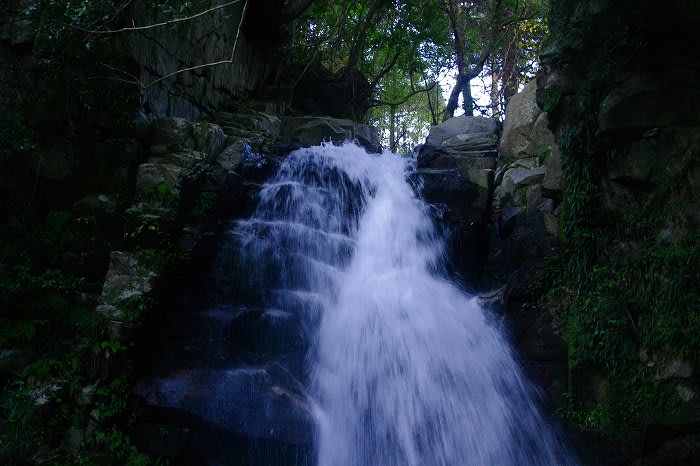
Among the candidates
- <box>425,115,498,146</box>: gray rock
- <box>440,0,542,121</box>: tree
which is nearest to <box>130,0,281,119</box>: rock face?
<box>425,115,498,146</box>: gray rock

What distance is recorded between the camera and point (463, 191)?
814cm

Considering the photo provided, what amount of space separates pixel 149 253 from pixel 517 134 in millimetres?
6720

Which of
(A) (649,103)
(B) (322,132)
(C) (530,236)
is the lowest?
(C) (530,236)

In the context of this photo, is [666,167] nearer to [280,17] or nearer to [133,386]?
[133,386]

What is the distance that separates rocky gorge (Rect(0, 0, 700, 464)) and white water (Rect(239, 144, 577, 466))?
0.32 meters

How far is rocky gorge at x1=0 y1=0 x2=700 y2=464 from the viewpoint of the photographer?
462cm

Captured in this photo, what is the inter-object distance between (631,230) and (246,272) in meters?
4.68

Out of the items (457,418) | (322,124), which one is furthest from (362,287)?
(322,124)

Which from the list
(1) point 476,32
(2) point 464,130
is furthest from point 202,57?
(1) point 476,32

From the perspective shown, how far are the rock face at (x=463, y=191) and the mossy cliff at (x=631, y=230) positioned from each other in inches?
69.8

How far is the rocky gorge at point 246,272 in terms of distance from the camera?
15.2 ft

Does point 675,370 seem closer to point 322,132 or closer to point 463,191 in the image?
point 463,191

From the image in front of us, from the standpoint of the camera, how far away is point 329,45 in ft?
47.9

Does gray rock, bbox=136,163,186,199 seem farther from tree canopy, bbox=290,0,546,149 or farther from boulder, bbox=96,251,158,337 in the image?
tree canopy, bbox=290,0,546,149
